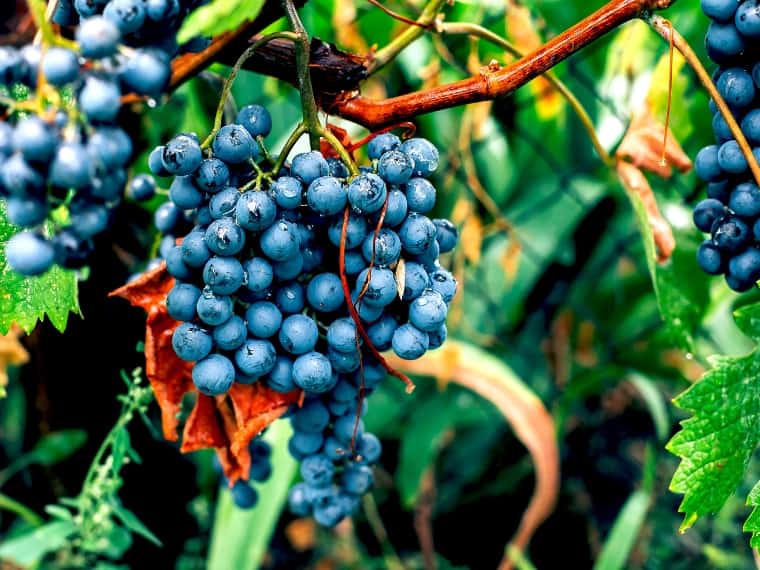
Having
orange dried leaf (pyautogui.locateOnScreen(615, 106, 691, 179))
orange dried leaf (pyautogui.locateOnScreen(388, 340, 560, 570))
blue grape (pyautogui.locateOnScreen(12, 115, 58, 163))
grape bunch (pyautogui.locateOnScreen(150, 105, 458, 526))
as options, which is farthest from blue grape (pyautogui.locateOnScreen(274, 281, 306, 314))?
orange dried leaf (pyautogui.locateOnScreen(388, 340, 560, 570))

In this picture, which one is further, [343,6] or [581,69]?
[581,69]

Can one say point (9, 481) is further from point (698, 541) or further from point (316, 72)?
point (698, 541)

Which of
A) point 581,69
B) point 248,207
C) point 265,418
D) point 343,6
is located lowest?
point 265,418

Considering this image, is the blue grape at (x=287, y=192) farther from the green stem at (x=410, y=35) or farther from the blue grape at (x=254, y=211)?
the green stem at (x=410, y=35)

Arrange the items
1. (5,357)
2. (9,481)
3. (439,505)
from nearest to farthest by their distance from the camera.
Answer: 1. (5,357)
2. (9,481)
3. (439,505)

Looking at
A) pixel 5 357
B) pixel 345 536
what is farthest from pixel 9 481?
pixel 345 536

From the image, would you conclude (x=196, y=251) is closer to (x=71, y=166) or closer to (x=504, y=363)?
(x=71, y=166)

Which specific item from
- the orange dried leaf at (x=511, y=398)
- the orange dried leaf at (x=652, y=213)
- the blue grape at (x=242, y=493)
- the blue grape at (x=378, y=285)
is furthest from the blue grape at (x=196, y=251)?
the orange dried leaf at (x=511, y=398)

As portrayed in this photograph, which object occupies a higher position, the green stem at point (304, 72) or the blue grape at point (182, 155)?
the green stem at point (304, 72)

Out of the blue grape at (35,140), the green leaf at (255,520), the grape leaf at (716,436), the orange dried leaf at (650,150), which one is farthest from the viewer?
the green leaf at (255,520)
